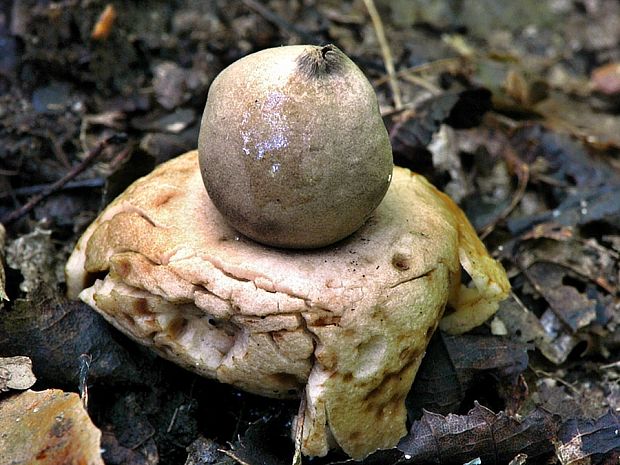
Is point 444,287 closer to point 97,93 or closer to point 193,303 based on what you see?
point 193,303

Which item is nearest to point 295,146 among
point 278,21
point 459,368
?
point 459,368

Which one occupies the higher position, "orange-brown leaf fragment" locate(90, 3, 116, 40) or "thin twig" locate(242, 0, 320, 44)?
"orange-brown leaf fragment" locate(90, 3, 116, 40)

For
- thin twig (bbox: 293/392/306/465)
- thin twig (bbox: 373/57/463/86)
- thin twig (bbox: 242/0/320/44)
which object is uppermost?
thin twig (bbox: 242/0/320/44)

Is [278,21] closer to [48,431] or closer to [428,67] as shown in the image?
[428,67]

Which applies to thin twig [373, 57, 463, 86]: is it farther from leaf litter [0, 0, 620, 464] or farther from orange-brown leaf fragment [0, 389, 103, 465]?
orange-brown leaf fragment [0, 389, 103, 465]

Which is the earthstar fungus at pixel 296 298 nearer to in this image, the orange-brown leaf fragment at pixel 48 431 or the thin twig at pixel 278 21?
the orange-brown leaf fragment at pixel 48 431

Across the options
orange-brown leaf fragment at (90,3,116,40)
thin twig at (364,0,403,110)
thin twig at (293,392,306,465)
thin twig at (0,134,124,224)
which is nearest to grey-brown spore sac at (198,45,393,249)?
thin twig at (293,392,306,465)

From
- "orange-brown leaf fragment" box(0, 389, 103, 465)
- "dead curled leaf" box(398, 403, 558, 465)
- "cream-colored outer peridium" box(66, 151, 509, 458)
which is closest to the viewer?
"orange-brown leaf fragment" box(0, 389, 103, 465)
